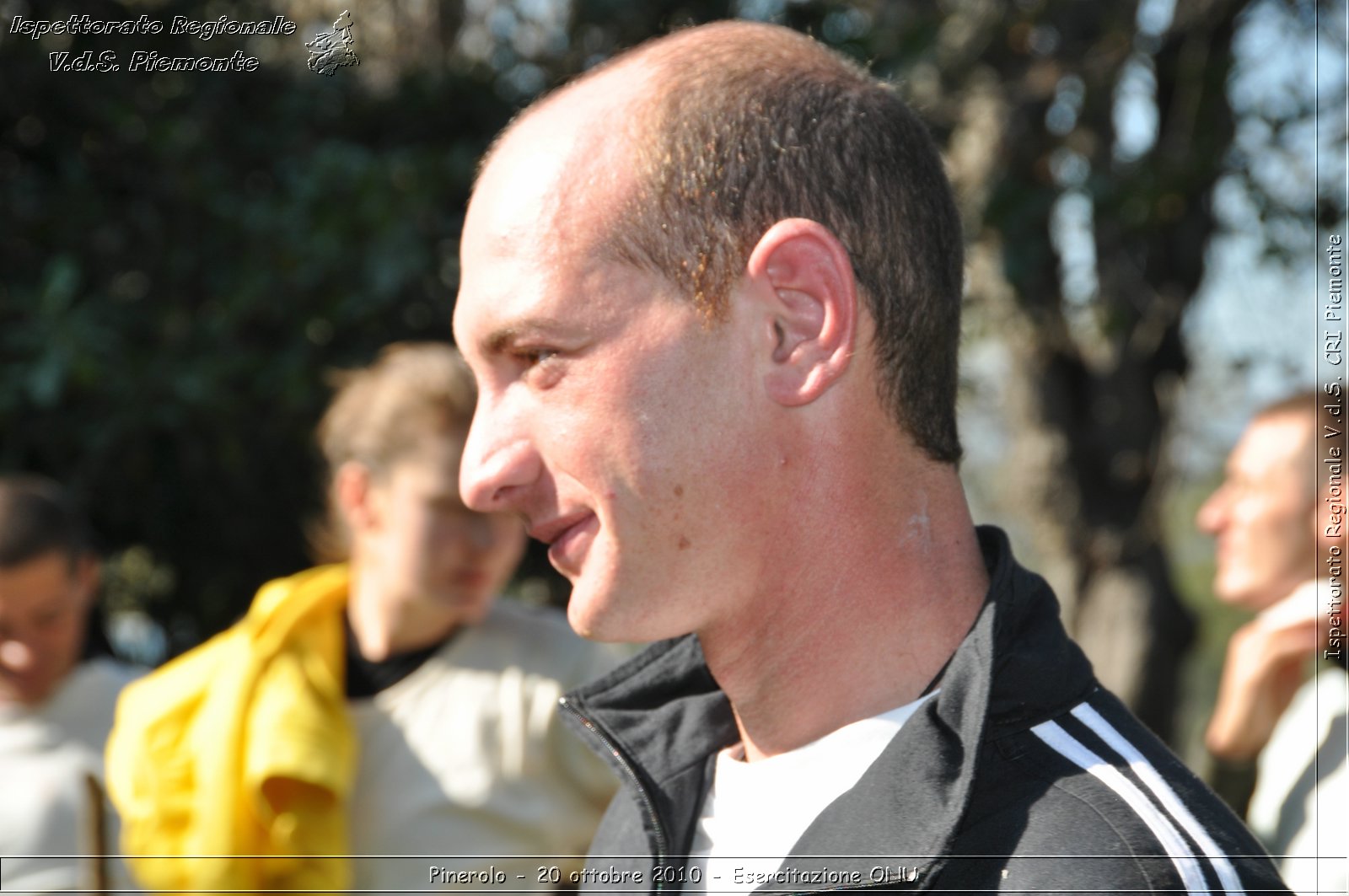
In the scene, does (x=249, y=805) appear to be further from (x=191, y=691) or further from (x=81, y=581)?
(x=81, y=581)

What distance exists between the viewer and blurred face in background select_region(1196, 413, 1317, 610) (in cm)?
303

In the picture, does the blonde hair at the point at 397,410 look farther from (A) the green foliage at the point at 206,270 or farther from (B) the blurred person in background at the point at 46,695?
(A) the green foliage at the point at 206,270

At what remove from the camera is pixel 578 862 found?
291cm

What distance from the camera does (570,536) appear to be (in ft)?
4.47

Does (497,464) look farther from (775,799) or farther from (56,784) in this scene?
(56,784)

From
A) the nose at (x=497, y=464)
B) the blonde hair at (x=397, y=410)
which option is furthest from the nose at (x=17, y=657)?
the nose at (x=497, y=464)

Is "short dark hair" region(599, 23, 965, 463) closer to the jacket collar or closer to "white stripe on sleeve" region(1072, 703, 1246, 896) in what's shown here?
the jacket collar

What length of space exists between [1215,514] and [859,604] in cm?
226

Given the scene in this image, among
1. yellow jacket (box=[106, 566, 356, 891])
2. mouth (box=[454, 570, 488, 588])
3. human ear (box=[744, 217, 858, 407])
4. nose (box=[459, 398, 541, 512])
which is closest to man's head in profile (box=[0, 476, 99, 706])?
yellow jacket (box=[106, 566, 356, 891])

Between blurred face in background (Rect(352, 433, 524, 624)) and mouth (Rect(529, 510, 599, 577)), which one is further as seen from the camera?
blurred face in background (Rect(352, 433, 524, 624))

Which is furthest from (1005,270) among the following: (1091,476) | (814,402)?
(814,402)

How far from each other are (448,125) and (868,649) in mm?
4495

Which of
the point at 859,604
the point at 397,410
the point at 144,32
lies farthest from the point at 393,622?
the point at 144,32

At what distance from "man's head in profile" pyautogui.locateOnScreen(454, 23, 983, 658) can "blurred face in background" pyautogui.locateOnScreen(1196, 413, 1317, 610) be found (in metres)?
1.93
